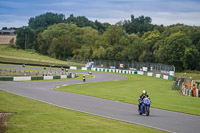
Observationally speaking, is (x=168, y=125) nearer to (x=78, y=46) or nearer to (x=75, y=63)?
(x=75, y=63)

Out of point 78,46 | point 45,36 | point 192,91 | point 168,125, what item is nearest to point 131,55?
point 78,46

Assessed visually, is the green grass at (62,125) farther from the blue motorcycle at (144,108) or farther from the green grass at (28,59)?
the green grass at (28,59)

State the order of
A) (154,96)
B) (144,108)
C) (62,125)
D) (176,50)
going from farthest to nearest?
1. (176,50)
2. (154,96)
3. (144,108)
4. (62,125)

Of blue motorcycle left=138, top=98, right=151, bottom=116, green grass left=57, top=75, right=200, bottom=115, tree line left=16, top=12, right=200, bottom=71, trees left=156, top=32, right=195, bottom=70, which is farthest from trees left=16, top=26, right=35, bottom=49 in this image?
blue motorcycle left=138, top=98, right=151, bottom=116

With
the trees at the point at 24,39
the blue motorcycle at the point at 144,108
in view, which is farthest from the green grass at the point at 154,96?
the trees at the point at 24,39

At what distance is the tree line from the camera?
299 feet

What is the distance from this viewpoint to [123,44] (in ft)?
403

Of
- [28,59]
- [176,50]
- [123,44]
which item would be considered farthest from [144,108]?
[123,44]

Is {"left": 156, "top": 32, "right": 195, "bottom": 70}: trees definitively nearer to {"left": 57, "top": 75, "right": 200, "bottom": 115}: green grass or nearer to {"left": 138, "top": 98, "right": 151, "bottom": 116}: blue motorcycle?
{"left": 57, "top": 75, "right": 200, "bottom": 115}: green grass

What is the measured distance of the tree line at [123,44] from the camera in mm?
91125

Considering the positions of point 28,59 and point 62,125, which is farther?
point 28,59

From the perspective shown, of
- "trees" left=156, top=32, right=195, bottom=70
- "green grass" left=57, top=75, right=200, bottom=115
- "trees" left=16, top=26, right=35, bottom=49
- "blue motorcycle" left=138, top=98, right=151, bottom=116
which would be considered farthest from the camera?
"trees" left=16, top=26, right=35, bottom=49

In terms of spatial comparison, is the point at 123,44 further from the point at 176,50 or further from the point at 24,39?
the point at 24,39

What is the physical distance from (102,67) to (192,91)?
65.1 metres
